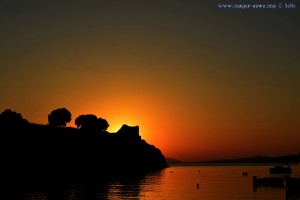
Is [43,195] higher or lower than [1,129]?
lower

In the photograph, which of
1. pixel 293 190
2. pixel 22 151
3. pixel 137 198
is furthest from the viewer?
pixel 22 151

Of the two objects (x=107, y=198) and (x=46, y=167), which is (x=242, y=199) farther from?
(x=46, y=167)

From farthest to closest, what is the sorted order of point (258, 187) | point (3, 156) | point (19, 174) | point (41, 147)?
point (41, 147)
point (3, 156)
point (19, 174)
point (258, 187)

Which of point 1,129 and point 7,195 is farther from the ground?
point 1,129

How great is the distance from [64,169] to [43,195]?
4404 inches

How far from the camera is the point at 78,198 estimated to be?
86.6 metres

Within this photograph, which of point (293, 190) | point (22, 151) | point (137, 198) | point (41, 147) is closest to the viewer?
point (137, 198)

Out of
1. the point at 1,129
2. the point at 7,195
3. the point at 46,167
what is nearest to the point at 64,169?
the point at 46,167

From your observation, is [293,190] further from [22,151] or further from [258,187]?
[22,151]

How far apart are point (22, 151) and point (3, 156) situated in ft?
42.8

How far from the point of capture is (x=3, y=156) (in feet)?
564

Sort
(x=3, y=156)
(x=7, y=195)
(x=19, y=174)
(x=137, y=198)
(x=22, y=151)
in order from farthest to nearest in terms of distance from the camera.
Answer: (x=22, y=151), (x=3, y=156), (x=19, y=174), (x=137, y=198), (x=7, y=195)

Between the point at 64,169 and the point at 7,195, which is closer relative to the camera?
the point at 7,195

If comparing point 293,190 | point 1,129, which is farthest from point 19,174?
point 293,190
